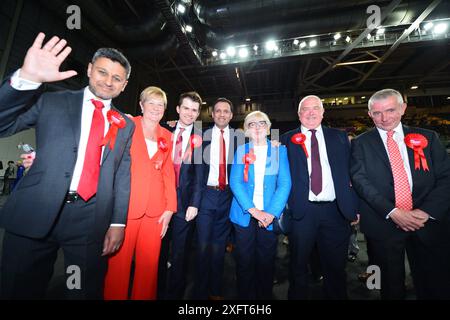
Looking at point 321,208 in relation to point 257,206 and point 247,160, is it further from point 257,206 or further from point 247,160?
point 247,160

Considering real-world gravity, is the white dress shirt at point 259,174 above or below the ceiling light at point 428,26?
below

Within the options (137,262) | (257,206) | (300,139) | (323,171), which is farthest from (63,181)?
(323,171)

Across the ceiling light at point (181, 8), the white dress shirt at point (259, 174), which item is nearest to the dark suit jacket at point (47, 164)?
the white dress shirt at point (259, 174)

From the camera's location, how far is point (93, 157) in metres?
1.42

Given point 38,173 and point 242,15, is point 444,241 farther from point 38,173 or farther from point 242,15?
point 242,15

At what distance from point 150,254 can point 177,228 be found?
46 centimetres

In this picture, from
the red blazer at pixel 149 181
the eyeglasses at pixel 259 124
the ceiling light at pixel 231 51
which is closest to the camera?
the red blazer at pixel 149 181

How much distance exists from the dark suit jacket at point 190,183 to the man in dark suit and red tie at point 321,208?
1022 mm

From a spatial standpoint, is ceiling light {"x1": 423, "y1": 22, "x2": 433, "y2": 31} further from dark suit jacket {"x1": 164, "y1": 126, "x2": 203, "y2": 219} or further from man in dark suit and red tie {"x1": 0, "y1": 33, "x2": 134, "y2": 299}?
man in dark suit and red tie {"x1": 0, "y1": 33, "x2": 134, "y2": 299}

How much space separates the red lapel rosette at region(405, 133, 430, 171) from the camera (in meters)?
1.87

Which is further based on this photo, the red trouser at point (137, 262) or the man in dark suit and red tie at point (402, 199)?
the man in dark suit and red tie at point (402, 199)

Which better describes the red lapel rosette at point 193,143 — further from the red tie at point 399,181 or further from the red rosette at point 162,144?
the red tie at point 399,181

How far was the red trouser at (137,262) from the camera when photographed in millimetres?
1607

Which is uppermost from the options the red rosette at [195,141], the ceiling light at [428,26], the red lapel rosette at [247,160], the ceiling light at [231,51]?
the ceiling light at [231,51]
